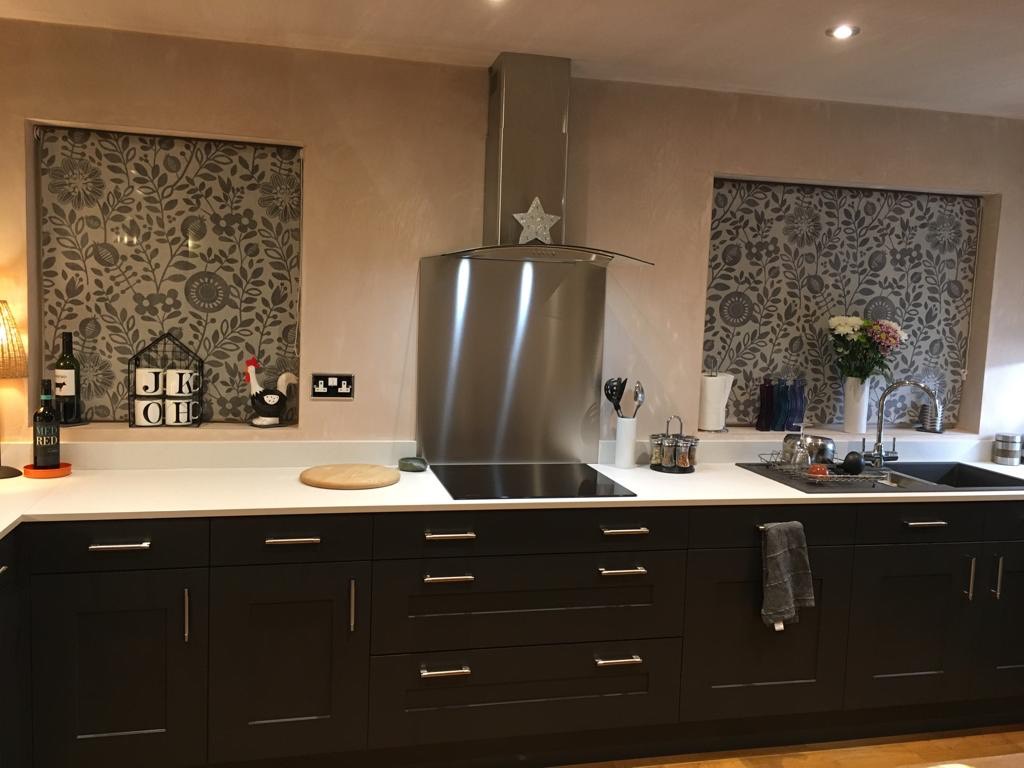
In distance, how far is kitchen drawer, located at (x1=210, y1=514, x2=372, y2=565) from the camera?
231cm

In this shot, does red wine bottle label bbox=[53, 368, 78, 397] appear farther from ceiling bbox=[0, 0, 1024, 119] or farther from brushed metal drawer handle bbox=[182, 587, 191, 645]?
ceiling bbox=[0, 0, 1024, 119]

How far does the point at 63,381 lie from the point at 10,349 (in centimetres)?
22

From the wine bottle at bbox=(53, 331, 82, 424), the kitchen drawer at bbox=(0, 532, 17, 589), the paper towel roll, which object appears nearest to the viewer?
the kitchen drawer at bbox=(0, 532, 17, 589)

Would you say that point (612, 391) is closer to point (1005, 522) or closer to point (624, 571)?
point (624, 571)

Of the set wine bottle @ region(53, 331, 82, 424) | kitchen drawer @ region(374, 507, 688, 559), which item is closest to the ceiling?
wine bottle @ region(53, 331, 82, 424)

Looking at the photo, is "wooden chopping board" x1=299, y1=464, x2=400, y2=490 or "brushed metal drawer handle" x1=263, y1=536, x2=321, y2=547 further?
"wooden chopping board" x1=299, y1=464, x2=400, y2=490

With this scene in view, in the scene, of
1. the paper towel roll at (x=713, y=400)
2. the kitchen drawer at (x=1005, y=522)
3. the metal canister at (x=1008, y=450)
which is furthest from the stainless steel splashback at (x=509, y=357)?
the metal canister at (x=1008, y=450)

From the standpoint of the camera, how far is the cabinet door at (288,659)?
2.35 m

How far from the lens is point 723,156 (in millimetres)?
3238

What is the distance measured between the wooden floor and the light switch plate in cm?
151

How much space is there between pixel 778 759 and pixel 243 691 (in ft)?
5.80

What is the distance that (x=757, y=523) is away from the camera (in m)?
2.69

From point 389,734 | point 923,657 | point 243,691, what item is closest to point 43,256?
point 243,691

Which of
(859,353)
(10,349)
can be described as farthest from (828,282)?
(10,349)
